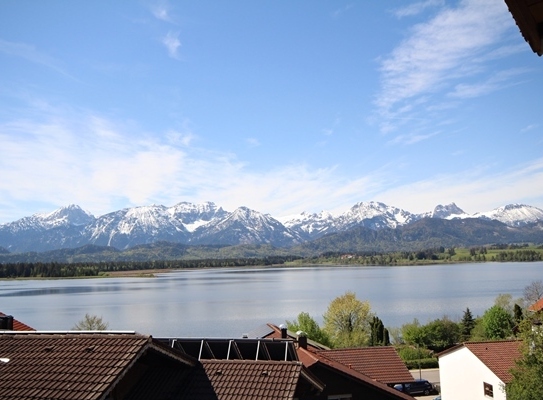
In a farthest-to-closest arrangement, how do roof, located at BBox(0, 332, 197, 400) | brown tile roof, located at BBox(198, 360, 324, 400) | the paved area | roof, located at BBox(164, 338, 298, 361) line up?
the paved area, roof, located at BBox(164, 338, 298, 361), brown tile roof, located at BBox(198, 360, 324, 400), roof, located at BBox(0, 332, 197, 400)

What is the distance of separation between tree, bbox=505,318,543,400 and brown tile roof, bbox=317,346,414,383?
142 inches

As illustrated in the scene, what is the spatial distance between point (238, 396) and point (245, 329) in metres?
49.7

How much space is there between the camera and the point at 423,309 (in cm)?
7619

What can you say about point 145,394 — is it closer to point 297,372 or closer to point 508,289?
point 297,372

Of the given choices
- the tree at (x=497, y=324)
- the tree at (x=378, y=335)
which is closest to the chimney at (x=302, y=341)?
the tree at (x=378, y=335)

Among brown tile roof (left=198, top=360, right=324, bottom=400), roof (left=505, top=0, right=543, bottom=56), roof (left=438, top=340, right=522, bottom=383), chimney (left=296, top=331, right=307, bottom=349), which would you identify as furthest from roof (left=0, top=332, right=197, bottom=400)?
roof (left=438, top=340, right=522, bottom=383)

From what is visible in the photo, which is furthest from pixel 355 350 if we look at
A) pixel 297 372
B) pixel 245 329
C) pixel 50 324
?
pixel 50 324

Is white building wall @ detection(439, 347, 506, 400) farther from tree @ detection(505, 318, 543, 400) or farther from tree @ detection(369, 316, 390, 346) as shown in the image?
tree @ detection(369, 316, 390, 346)

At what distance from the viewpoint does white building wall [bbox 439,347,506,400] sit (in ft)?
79.8

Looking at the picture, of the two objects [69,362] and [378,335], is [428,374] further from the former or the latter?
[69,362]

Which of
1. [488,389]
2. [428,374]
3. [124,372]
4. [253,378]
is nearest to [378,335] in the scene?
[428,374]

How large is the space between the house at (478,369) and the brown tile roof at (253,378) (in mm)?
16511

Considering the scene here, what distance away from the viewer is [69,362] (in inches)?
309

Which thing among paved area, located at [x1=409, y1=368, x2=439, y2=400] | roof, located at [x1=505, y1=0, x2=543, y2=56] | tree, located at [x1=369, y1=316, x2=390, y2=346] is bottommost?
paved area, located at [x1=409, y1=368, x2=439, y2=400]
